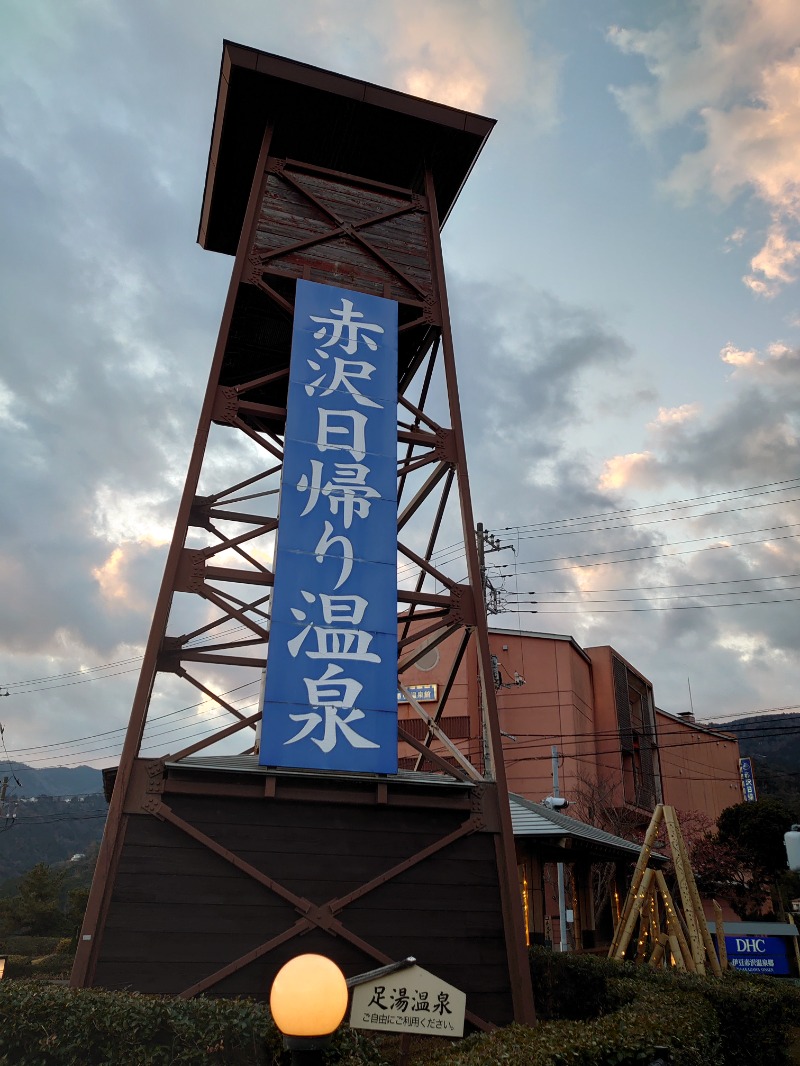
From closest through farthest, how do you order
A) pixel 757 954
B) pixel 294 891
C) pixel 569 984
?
pixel 294 891 < pixel 569 984 < pixel 757 954

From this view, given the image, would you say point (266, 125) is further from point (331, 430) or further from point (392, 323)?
point (331, 430)

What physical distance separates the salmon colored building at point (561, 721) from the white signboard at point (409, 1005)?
30.0 meters

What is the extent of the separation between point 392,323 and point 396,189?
3.98 metres

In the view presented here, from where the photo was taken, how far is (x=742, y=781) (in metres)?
56.3

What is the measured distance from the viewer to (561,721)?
3969 centimetres

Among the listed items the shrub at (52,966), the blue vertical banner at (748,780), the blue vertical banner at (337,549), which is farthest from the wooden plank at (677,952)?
the blue vertical banner at (748,780)

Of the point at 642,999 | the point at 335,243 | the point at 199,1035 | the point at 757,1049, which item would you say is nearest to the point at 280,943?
the point at 199,1035

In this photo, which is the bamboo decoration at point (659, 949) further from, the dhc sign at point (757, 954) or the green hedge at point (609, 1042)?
the green hedge at point (609, 1042)

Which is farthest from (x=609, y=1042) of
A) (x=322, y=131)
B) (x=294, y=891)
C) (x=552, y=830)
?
(x=322, y=131)

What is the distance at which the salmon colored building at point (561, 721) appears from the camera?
38.9 meters

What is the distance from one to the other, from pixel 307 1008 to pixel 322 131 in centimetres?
1759

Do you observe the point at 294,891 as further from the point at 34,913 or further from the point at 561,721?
the point at 34,913

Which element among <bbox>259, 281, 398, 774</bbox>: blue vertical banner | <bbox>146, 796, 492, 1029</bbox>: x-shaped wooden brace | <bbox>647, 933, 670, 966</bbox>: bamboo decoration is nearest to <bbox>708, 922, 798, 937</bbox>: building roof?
<bbox>647, 933, 670, 966</bbox>: bamboo decoration

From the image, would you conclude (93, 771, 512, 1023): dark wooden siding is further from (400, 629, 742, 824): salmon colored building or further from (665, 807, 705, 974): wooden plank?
(400, 629, 742, 824): salmon colored building
